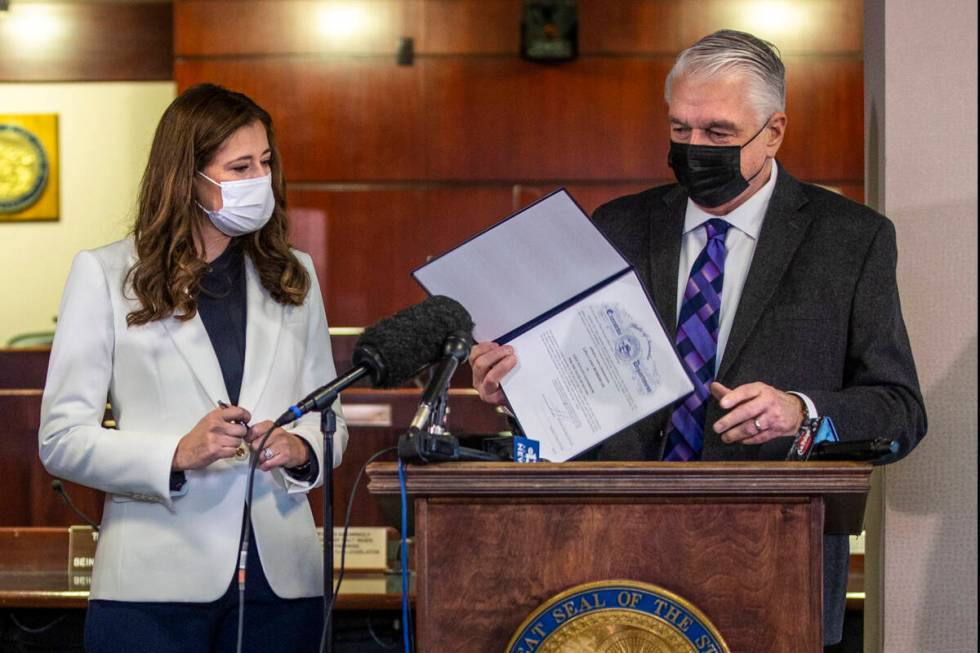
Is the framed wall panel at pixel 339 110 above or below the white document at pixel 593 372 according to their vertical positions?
above

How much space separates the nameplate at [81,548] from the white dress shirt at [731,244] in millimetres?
1985

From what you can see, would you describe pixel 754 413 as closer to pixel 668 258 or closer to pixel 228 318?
pixel 668 258

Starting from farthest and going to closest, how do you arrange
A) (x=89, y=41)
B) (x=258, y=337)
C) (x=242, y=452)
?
(x=89, y=41) → (x=258, y=337) → (x=242, y=452)

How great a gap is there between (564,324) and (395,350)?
0.44 metres

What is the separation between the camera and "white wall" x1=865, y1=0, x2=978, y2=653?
Result: 7.75 feet

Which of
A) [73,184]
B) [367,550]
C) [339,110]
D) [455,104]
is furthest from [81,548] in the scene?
[73,184]

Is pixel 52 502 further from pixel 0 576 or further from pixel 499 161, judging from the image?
pixel 499 161

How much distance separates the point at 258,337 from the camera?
2193 mm

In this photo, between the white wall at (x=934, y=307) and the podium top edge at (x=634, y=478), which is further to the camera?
the white wall at (x=934, y=307)

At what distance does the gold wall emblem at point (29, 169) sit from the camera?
8180 mm

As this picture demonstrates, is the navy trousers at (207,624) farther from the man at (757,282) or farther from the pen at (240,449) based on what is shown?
the man at (757,282)

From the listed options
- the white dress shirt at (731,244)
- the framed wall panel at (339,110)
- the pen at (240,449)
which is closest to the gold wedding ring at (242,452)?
the pen at (240,449)

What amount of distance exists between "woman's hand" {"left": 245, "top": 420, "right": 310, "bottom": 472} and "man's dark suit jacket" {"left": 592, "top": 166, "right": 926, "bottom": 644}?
1.65 feet

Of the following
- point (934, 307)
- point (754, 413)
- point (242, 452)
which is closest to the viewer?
point (754, 413)
